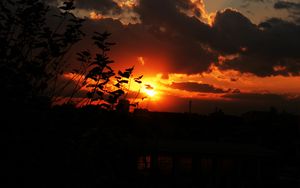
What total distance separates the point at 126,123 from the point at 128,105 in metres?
0.31

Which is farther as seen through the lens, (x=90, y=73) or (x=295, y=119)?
(x=295, y=119)

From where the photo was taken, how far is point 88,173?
17.0 ft

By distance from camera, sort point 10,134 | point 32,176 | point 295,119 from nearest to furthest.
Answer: point 10,134 → point 32,176 → point 295,119

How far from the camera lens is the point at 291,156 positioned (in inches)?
989

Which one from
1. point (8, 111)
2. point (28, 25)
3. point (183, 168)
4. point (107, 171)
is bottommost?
point (183, 168)

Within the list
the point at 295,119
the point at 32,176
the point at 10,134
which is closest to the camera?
the point at 10,134

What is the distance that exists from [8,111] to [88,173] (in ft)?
4.68

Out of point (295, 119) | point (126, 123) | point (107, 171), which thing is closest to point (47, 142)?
point (107, 171)

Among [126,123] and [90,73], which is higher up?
[90,73]

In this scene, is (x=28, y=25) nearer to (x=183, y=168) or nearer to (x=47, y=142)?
(x=47, y=142)

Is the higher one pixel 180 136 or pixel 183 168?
pixel 180 136

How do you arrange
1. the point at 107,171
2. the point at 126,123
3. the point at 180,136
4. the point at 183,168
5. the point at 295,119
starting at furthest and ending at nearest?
the point at 295,119 → the point at 180,136 → the point at 183,168 → the point at 126,123 → the point at 107,171

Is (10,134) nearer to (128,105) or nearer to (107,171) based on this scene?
(107,171)

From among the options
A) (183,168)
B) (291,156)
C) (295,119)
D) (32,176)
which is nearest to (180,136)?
(183,168)
